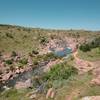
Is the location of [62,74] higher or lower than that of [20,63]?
higher

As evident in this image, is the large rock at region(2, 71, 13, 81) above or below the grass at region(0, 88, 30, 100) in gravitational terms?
below

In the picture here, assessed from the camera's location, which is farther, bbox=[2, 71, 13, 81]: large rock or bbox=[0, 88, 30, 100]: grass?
bbox=[2, 71, 13, 81]: large rock

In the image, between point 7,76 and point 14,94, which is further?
point 7,76

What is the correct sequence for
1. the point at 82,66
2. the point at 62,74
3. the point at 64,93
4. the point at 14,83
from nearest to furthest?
the point at 64,93 → the point at 62,74 → the point at 82,66 → the point at 14,83

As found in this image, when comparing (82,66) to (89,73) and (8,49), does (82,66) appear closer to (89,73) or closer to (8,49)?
(89,73)

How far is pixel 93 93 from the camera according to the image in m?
18.0

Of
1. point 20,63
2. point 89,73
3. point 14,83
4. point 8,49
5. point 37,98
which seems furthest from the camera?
point 8,49

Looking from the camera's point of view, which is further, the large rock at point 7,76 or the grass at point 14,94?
the large rock at point 7,76

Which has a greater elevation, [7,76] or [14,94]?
[14,94]

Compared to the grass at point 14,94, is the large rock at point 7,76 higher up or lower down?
lower down

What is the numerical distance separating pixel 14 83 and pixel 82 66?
30.8 feet

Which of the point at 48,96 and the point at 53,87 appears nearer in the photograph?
the point at 48,96

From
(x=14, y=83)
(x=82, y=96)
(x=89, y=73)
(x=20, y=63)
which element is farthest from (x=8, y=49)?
(x=82, y=96)

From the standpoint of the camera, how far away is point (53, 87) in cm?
2161
